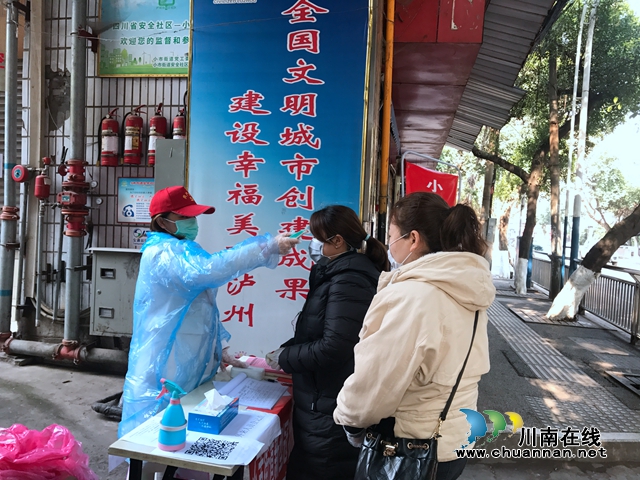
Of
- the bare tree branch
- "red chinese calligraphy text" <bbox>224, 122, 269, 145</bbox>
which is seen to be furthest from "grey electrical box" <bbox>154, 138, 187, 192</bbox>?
the bare tree branch

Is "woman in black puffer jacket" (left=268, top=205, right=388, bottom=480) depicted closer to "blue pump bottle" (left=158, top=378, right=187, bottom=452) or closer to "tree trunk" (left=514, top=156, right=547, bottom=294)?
"blue pump bottle" (left=158, top=378, right=187, bottom=452)

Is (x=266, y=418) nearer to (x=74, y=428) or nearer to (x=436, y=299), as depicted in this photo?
(x=436, y=299)

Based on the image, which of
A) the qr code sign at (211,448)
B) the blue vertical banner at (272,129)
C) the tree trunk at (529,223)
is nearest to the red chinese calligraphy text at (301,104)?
the blue vertical banner at (272,129)

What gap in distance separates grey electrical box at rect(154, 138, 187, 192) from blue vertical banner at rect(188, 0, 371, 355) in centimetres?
50

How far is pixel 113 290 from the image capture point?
4922mm

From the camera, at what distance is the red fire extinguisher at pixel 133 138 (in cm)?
509

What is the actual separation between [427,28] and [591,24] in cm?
960

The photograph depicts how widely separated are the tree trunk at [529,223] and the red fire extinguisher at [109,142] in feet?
37.7

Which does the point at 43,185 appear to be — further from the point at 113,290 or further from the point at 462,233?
the point at 462,233

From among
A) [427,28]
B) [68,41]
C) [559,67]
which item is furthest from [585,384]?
[559,67]

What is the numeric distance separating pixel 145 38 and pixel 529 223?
1165 centimetres

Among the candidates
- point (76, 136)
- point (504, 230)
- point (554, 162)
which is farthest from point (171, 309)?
point (504, 230)

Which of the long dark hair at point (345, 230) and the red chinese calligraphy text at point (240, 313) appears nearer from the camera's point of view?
the long dark hair at point (345, 230)

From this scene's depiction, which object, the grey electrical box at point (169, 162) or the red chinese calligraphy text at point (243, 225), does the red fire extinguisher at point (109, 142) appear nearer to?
the grey electrical box at point (169, 162)
